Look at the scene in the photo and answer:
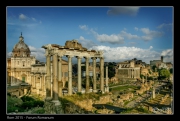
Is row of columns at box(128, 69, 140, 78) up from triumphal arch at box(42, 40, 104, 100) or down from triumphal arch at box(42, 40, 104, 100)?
down

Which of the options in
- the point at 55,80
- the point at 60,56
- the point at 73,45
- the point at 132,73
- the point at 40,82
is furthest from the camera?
the point at 132,73

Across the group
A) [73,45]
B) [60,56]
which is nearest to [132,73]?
[73,45]

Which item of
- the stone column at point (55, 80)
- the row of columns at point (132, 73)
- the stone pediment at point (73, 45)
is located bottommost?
the row of columns at point (132, 73)

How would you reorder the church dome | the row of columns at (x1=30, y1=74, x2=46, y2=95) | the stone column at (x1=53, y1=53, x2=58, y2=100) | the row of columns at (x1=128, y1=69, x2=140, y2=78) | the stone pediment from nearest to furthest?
1. the stone column at (x1=53, y1=53, x2=58, y2=100)
2. the stone pediment
3. the row of columns at (x1=30, y1=74, x2=46, y2=95)
4. the church dome
5. the row of columns at (x1=128, y1=69, x2=140, y2=78)

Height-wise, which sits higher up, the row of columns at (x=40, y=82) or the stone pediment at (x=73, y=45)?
the stone pediment at (x=73, y=45)

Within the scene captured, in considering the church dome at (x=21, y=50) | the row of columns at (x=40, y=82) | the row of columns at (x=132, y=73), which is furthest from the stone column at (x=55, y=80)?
the row of columns at (x=132, y=73)

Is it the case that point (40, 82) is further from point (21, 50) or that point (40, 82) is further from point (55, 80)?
point (55, 80)

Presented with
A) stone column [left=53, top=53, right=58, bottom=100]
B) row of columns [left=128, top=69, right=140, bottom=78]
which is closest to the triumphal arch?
stone column [left=53, top=53, right=58, bottom=100]

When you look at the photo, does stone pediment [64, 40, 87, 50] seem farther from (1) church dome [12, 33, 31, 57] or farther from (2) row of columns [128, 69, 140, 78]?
(2) row of columns [128, 69, 140, 78]

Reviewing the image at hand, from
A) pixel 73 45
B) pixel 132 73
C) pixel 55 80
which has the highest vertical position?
pixel 73 45

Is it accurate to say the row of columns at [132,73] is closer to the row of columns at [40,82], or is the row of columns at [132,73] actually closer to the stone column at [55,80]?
the row of columns at [40,82]

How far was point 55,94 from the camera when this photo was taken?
52.9ft

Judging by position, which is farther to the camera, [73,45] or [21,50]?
[21,50]
